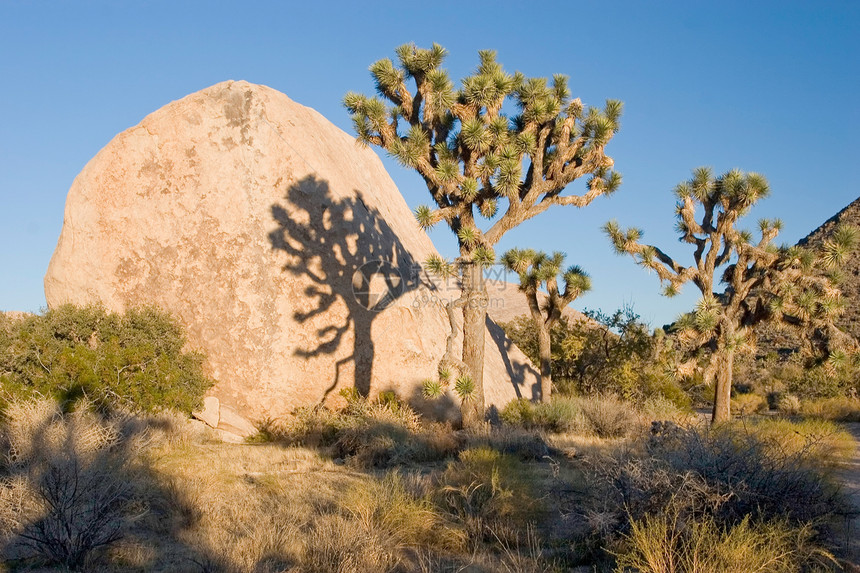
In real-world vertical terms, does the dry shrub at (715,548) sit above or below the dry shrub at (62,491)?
below

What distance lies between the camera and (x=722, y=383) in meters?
14.1

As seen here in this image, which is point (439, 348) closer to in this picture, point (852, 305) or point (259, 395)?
point (259, 395)

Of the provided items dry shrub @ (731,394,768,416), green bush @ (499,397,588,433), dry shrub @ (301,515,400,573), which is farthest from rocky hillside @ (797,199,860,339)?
dry shrub @ (301,515,400,573)

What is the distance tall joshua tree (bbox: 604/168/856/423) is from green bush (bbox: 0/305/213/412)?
9.39m

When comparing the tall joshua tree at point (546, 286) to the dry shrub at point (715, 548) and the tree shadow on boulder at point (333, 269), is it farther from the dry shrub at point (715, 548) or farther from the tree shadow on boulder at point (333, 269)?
the dry shrub at point (715, 548)

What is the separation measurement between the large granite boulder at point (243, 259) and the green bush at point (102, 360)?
0.60 m

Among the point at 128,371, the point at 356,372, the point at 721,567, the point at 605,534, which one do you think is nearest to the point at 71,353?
the point at 128,371

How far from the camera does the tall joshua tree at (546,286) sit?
567 inches

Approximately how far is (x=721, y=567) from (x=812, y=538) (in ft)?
3.88

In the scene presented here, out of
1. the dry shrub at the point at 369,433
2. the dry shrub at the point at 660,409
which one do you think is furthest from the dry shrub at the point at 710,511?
the dry shrub at the point at 660,409

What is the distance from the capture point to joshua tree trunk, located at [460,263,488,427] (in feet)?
34.9

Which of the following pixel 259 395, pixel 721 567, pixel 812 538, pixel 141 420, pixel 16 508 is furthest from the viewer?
pixel 259 395

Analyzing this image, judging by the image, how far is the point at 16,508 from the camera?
5.51 metres

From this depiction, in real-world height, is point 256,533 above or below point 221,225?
below
